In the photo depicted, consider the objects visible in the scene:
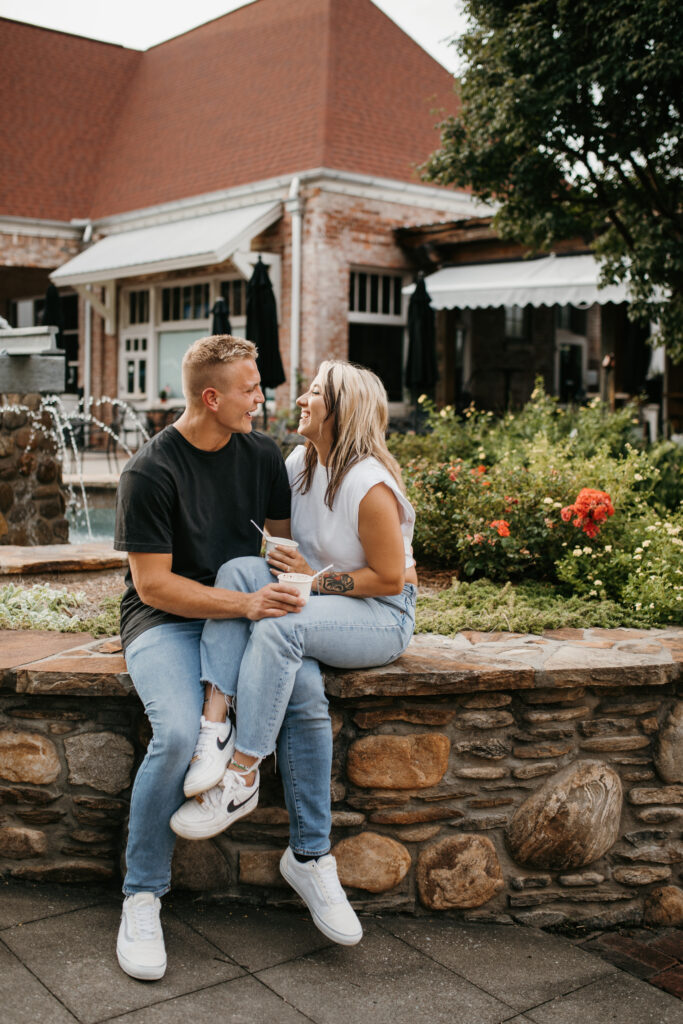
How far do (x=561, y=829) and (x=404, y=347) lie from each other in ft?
42.4

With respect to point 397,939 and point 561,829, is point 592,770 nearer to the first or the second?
point 561,829

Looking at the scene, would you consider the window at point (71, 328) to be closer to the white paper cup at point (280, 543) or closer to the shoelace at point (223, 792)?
the white paper cup at point (280, 543)

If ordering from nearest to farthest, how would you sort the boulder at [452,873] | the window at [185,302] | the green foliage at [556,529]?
the boulder at [452,873] < the green foliage at [556,529] < the window at [185,302]

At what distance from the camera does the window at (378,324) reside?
15.1 metres

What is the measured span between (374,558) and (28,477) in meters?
4.75

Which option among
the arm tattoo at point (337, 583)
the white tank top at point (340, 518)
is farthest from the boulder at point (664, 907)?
the arm tattoo at point (337, 583)

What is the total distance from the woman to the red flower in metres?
1.67

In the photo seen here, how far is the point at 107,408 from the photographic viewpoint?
17516 mm

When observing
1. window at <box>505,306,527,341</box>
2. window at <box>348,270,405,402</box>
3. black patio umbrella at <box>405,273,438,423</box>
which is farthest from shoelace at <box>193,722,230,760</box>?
window at <box>505,306,527,341</box>

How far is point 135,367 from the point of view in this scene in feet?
57.1

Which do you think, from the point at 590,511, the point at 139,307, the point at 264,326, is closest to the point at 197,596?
the point at 590,511

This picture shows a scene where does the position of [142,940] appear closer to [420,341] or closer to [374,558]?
[374,558]

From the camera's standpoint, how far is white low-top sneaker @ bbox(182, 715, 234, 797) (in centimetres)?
276

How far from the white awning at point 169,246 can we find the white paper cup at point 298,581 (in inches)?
456
